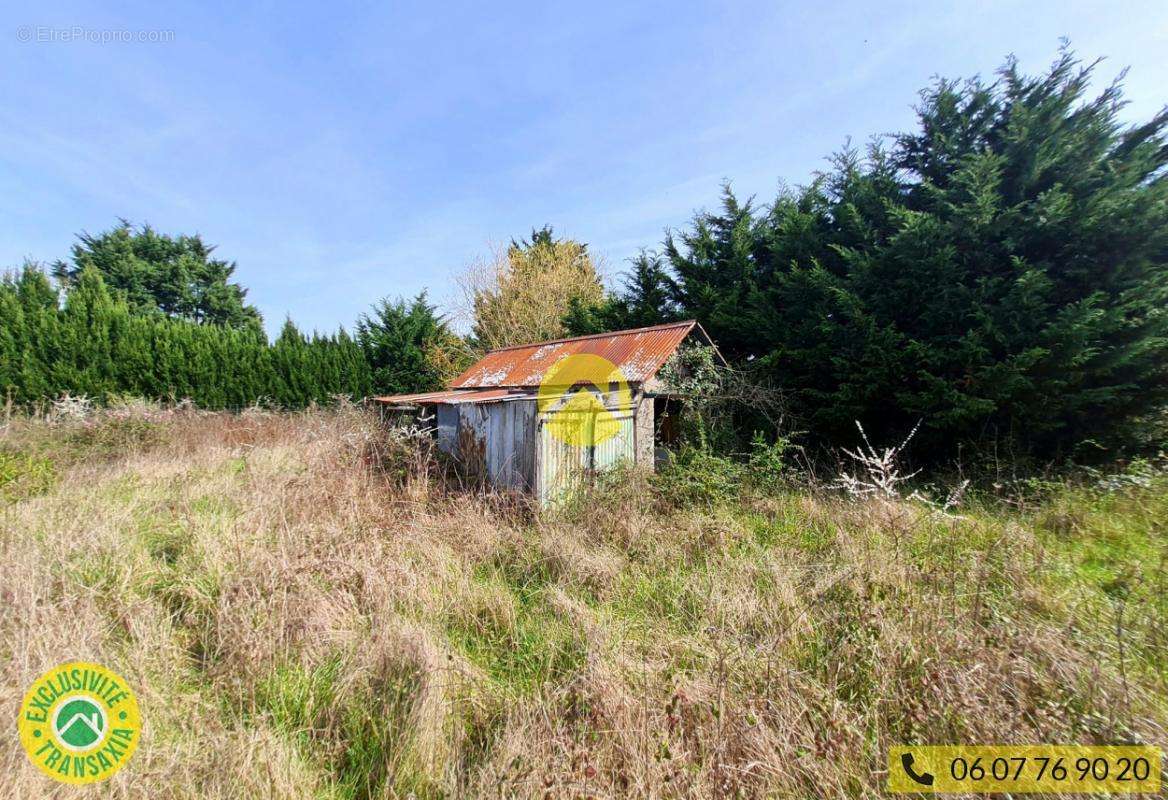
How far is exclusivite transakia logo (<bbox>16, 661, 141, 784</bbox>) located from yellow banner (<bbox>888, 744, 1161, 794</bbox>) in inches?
139

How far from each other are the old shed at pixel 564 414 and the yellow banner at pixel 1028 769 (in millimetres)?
4183

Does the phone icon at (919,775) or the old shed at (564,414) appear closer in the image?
the phone icon at (919,775)

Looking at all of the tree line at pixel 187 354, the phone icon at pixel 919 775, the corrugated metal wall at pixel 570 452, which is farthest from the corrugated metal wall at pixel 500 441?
the tree line at pixel 187 354

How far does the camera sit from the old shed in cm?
571

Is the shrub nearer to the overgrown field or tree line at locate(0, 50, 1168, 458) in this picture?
the overgrown field

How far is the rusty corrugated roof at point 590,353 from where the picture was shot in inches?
276

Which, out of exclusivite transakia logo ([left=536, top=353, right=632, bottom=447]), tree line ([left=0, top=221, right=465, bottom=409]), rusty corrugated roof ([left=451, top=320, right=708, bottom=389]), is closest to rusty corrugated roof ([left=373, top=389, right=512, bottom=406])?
rusty corrugated roof ([left=451, top=320, right=708, bottom=389])

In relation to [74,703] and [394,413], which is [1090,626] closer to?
[74,703]

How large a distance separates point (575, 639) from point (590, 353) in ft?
19.1

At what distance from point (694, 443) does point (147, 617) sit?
6838mm

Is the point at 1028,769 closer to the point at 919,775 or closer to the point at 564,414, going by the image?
the point at 919,775

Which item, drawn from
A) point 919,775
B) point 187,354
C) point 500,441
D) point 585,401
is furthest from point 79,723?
point 187,354

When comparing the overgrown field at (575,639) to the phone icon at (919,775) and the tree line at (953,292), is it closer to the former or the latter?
the phone icon at (919,775)

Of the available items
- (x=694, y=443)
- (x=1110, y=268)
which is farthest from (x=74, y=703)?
(x=1110, y=268)
